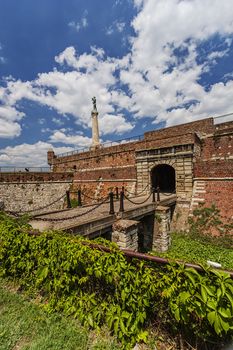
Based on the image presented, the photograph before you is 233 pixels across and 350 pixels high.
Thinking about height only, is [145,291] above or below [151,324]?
above

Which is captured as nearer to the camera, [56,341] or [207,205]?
[56,341]

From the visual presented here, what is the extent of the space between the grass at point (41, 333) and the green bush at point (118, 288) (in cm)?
15

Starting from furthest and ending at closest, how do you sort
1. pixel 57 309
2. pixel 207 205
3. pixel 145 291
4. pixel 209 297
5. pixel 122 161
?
1. pixel 122 161
2. pixel 207 205
3. pixel 57 309
4. pixel 145 291
5. pixel 209 297

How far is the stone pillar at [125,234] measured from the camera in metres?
6.93

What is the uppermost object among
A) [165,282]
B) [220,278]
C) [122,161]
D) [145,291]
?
[122,161]

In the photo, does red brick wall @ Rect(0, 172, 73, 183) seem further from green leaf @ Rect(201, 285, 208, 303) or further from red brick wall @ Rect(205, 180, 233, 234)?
green leaf @ Rect(201, 285, 208, 303)

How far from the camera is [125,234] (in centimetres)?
693

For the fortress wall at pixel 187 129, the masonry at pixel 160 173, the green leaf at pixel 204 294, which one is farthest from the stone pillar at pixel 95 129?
the green leaf at pixel 204 294

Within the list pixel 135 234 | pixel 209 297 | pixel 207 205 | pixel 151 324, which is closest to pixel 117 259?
pixel 151 324

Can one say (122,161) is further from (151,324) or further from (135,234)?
(151,324)

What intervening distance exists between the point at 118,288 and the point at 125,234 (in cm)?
410

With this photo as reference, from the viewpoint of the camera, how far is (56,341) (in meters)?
2.48

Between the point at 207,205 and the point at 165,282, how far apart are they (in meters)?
10.4

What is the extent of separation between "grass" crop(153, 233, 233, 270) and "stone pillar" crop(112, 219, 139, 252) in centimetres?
217
